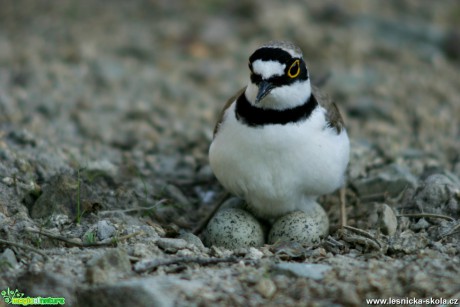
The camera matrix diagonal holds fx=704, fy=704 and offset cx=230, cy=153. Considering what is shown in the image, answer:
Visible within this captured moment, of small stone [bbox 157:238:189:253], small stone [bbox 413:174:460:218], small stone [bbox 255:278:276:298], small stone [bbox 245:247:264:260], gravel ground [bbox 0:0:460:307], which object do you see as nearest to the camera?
small stone [bbox 255:278:276:298]

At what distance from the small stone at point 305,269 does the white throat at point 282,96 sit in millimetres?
1155

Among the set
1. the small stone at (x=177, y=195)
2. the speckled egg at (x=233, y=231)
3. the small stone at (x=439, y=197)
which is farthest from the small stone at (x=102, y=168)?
the small stone at (x=439, y=197)

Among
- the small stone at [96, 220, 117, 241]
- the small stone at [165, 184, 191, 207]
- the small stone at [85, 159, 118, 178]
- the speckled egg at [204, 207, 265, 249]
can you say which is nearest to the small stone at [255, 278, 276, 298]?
the speckled egg at [204, 207, 265, 249]

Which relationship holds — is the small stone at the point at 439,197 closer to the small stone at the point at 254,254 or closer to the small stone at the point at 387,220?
→ the small stone at the point at 387,220

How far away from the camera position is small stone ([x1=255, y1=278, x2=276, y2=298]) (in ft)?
13.4

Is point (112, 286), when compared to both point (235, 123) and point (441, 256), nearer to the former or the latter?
point (235, 123)

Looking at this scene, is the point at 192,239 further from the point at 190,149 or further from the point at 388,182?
the point at 190,149

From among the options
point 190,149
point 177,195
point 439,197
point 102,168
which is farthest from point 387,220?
point 190,149

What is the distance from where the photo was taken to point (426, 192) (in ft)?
18.5

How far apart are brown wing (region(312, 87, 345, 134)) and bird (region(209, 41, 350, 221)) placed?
0.01 meters

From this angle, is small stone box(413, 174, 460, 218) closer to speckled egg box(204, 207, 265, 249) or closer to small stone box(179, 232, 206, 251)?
speckled egg box(204, 207, 265, 249)

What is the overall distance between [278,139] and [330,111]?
69 cm

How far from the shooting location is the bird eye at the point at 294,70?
490cm

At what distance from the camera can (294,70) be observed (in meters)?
4.93
